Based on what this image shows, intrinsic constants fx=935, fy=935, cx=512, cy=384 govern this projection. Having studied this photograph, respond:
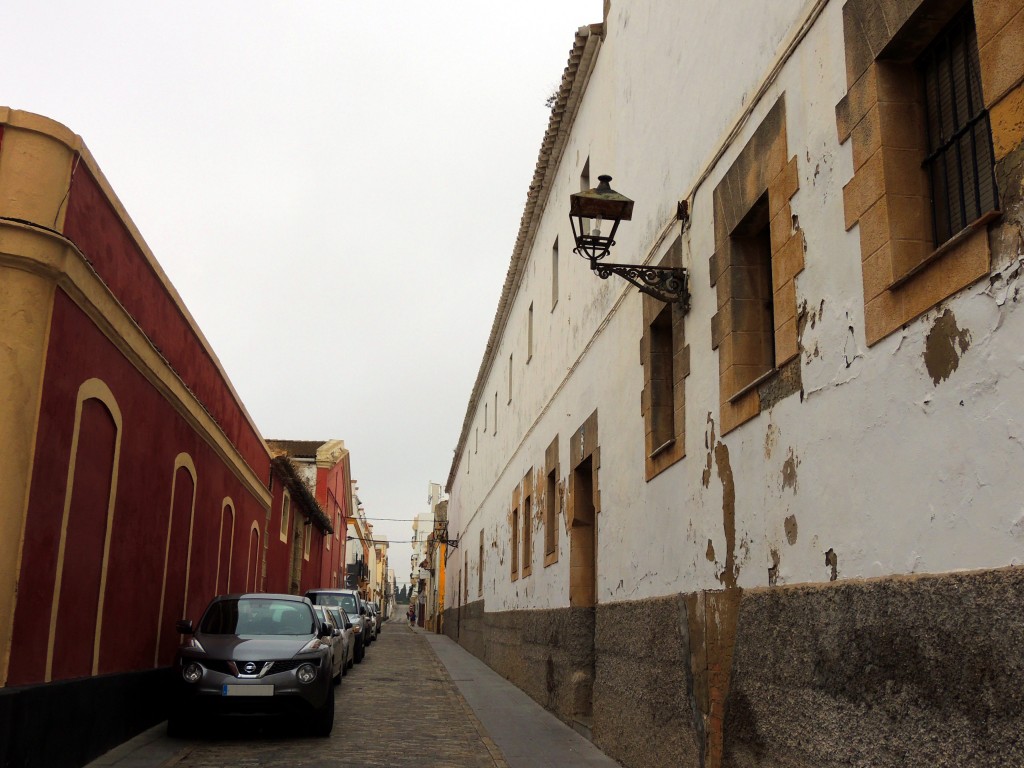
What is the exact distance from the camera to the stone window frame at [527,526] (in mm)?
16469

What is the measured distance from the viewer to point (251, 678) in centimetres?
987

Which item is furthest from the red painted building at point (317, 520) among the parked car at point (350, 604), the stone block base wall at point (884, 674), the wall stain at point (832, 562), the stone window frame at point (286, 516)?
the wall stain at point (832, 562)

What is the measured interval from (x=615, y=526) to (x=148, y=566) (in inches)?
214

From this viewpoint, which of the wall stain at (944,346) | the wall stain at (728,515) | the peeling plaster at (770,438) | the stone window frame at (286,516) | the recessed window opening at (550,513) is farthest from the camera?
the stone window frame at (286,516)

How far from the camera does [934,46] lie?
178 inches

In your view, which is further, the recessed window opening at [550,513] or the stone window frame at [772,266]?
the recessed window opening at [550,513]

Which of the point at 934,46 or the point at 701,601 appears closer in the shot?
the point at 934,46

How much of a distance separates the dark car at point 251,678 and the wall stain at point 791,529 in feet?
20.6

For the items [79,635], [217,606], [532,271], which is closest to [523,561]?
[532,271]

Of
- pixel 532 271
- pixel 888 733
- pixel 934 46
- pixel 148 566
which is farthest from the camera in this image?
pixel 532 271

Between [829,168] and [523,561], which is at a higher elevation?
[829,168]

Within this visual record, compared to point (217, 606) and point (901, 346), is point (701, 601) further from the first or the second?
point (217, 606)

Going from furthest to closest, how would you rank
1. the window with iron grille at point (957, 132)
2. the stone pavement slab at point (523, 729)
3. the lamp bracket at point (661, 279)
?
1. the stone pavement slab at point (523, 729)
2. the lamp bracket at point (661, 279)
3. the window with iron grille at point (957, 132)

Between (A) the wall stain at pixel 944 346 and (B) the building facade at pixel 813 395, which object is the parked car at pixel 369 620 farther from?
(A) the wall stain at pixel 944 346
